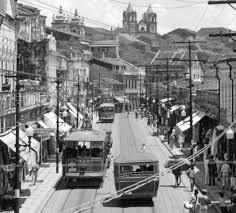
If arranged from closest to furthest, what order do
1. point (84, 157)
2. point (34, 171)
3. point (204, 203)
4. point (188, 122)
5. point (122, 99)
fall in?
1. point (204, 203)
2. point (84, 157)
3. point (34, 171)
4. point (188, 122)
5. point (122, 99)

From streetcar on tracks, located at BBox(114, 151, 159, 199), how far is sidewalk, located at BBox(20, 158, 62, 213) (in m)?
3.98

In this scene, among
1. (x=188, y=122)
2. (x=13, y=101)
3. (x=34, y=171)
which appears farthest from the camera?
(x=188, y=122)

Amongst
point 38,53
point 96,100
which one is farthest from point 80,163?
point 96,100

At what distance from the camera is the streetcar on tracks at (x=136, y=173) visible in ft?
97.9

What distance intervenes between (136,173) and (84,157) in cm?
646

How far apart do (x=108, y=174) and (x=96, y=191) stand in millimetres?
7334

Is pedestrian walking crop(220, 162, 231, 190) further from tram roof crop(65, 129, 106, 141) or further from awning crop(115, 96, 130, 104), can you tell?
awning crop(115, 96, 130, 104)

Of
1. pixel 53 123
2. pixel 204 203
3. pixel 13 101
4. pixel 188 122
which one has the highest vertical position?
pixel 13 101

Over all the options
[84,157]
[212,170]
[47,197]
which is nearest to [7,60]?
[84,157]

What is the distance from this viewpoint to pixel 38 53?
65.3 metres

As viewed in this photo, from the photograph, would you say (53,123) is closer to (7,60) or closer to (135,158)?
(7,60)

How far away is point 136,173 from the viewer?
3045 centimetres

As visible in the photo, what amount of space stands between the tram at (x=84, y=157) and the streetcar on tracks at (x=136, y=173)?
5.37m

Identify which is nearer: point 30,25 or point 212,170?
point 212,170
